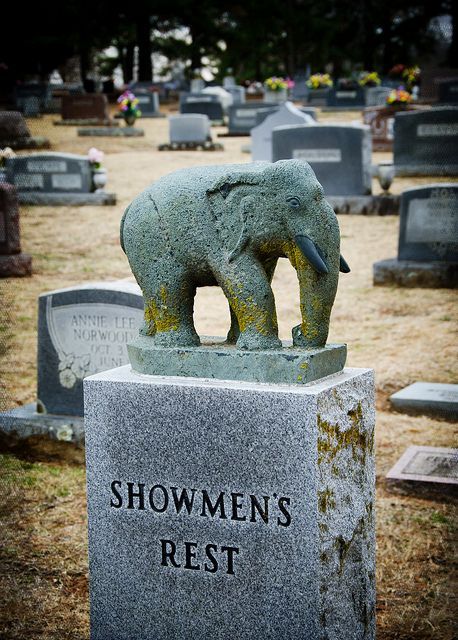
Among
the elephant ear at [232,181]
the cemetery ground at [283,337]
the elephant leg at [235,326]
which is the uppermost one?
the elephant ear at [232,181]

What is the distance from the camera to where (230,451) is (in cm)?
362

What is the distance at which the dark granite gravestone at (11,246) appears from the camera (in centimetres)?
1184

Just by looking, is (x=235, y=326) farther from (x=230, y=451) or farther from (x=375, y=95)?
(x=375, y=95)

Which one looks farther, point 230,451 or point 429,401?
point 429,401

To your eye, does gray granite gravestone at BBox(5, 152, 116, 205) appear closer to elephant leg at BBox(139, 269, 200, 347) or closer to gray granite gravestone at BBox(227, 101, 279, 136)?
gray granite gravestone at BBox(227, 101, 279, 136)

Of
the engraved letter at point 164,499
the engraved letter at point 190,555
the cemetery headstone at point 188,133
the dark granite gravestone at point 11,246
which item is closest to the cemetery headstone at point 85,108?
the cemetery headstone at point 188,133

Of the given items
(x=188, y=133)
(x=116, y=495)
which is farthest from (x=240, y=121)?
(x=116, y=495)

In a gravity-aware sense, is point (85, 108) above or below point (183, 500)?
above

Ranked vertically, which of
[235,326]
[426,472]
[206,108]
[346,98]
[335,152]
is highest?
[346,98]

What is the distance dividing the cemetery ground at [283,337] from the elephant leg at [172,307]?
1.46m

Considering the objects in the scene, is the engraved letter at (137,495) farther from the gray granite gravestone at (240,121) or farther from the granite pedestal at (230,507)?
the gray granite gravestone at (240,121)

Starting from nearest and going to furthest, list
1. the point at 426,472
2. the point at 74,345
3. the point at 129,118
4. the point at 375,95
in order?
the point at 426,472
the point at 74,345
the point at 129,118
the point at 375,95

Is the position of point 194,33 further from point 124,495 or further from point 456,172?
point 124,495

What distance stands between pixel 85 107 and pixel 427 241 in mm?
21135
